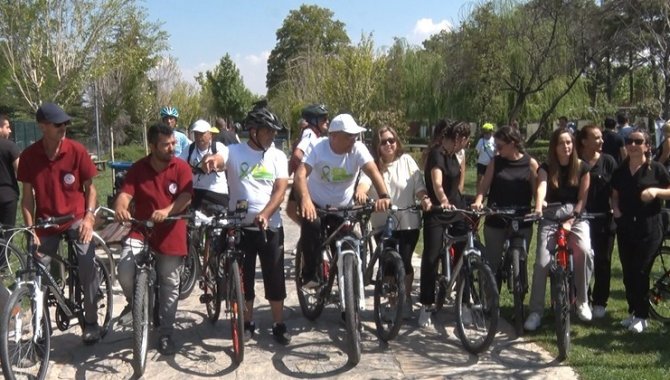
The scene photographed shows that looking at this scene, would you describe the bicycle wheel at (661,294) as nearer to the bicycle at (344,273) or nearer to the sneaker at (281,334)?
the bicycle at (344,273)

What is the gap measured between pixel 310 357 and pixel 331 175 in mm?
1494

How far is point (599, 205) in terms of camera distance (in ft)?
21.1

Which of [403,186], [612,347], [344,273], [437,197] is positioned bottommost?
[612,347]

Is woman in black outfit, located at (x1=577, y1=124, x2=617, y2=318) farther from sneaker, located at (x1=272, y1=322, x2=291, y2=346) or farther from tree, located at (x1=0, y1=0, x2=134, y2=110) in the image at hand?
tree, located at (x1=0, y1=0, x2=134, y2=110)

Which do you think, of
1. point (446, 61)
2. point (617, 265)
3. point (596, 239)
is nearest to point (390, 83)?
point (446, 61)

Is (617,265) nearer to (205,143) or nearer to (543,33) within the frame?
(205,143)

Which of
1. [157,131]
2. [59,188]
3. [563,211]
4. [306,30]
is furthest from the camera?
[306,30]

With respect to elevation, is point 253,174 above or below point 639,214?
above

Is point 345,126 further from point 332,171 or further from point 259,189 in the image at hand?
point 259,189

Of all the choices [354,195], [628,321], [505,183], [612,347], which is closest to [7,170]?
[354,195]

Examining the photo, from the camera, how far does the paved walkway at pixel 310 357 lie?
17.3ft

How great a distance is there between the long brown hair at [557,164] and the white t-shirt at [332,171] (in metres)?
1.57

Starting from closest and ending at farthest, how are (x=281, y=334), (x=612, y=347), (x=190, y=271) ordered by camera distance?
1. (x=612, y=347)
2. (x=281, y=334)
3. (x=190, y=271)

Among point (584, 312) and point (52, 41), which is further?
point (52, 41)
